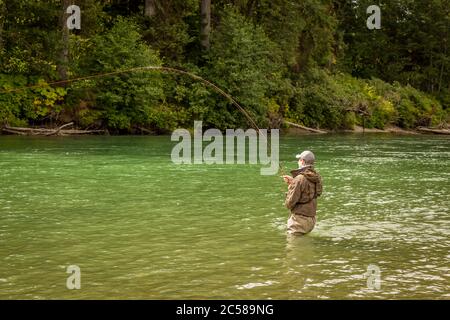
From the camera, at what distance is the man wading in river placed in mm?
9078

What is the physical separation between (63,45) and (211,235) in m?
26.3

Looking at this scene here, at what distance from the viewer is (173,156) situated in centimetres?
2200

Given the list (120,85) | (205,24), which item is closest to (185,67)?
(205,24)

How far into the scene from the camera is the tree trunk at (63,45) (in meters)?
33.4

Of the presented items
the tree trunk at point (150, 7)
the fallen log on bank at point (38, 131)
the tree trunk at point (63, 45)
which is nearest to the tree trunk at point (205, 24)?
the tree trunk at point (150, 7)

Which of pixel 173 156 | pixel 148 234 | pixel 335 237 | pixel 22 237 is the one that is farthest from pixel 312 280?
pixel 173 156

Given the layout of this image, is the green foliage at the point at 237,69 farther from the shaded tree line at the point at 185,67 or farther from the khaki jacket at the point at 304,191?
the khaki jacket at the point at 304,191

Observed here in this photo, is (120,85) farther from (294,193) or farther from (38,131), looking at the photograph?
(294,193)

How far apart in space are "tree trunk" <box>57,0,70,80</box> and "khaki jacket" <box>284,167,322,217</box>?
2642 cm

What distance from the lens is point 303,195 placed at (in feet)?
29.9

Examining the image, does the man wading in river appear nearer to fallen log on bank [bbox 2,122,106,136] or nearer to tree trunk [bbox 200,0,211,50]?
fallen log on bank [bbox 2,122,106,136]

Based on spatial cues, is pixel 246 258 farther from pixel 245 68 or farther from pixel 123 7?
pixel 123 7

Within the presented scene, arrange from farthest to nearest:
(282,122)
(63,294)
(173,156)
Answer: (282,122) < (173,156) < (63,294)

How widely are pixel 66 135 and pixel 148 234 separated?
23680 mm
